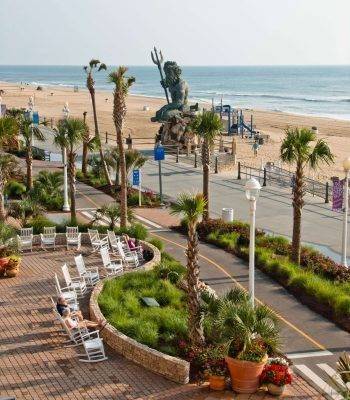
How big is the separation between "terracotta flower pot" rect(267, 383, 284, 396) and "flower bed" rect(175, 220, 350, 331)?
13.4 ft

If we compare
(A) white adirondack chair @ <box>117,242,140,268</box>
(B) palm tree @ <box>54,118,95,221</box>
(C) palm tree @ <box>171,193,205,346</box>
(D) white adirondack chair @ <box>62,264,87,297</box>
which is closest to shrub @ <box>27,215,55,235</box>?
(B) palm tree @ <box>54,118,95,221</box>

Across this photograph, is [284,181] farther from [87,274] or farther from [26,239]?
[87,274]

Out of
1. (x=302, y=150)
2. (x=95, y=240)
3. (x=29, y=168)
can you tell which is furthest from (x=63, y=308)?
(x=29, y=168)

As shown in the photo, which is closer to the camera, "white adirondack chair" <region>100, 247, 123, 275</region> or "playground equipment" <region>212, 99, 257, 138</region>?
"white adirondack chair" <region>100, 247, 123, 275</region>

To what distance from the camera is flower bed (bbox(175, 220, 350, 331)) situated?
16.2 m

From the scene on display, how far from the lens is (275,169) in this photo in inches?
1519

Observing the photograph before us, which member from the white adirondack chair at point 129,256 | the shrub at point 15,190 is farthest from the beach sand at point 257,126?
the white adirondack chair at point 129,256

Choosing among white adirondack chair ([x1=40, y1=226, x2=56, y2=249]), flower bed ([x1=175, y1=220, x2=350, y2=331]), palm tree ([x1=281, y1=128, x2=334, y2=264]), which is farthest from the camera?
white adirondack chair ([x1=40, y1=226, x2=56, y2=249])

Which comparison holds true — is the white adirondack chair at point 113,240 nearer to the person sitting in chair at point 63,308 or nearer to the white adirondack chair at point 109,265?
the white adirondack chair at point 109,265

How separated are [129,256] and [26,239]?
346 centimetres

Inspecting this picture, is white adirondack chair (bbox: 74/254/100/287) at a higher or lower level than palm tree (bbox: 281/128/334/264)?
lower

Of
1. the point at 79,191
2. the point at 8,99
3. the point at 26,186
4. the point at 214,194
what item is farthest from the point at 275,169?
the point at 8,99

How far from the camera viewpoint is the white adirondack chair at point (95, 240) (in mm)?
20469

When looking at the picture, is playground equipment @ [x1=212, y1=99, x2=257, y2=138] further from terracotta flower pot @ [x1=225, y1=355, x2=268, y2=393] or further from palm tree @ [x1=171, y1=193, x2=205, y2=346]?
terracotta flower pot @ [x1=225, y1=355, x2=268, y2=393]
